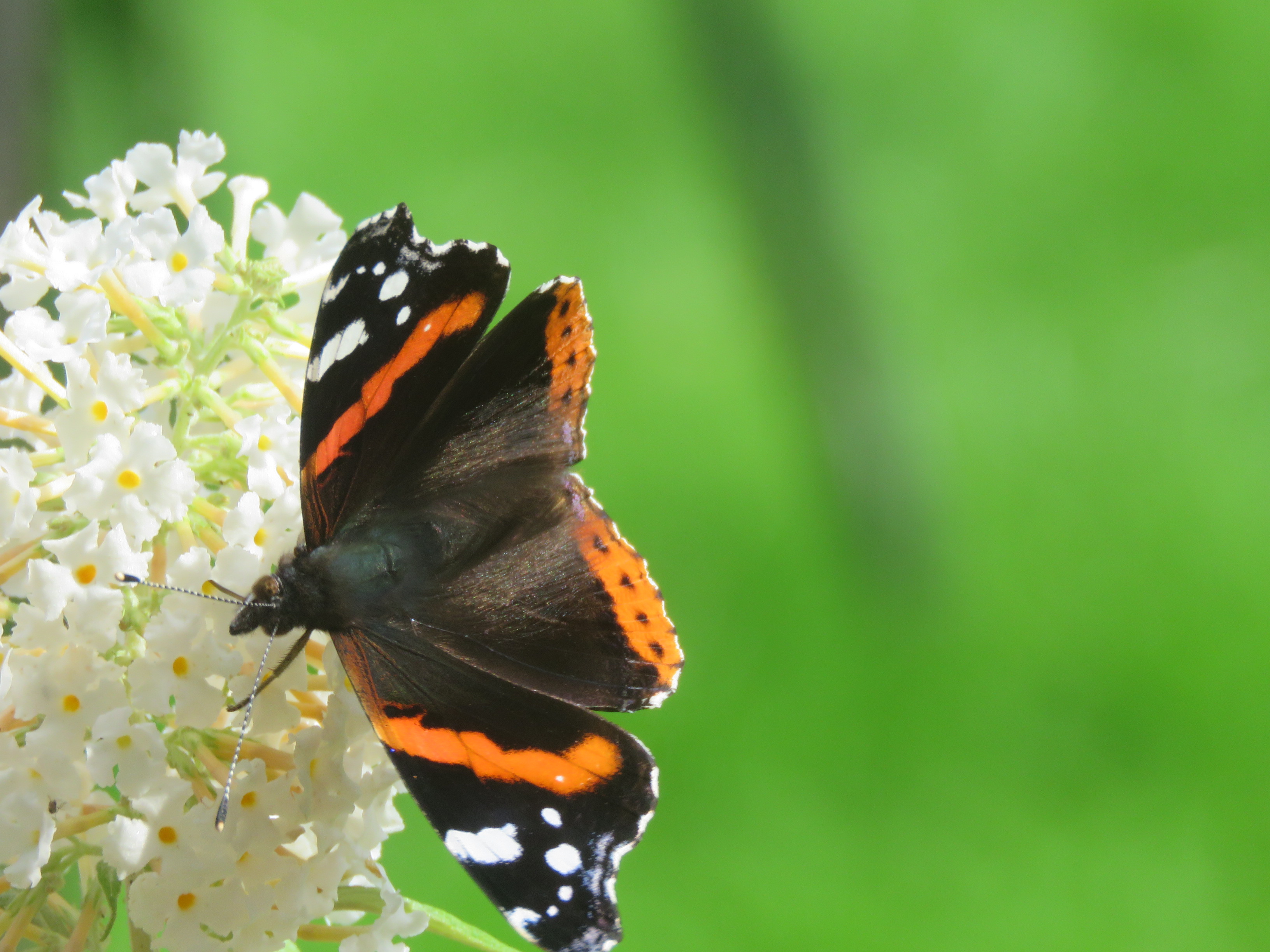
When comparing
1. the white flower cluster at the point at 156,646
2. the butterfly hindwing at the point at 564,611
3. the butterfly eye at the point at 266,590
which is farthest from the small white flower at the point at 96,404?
the butterfly hindwing at the point at 564,611

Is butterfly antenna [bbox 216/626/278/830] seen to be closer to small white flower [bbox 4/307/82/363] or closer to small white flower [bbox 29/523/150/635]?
small white flower [bbox 29/523/150/635]

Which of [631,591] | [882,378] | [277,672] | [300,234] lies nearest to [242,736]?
[277,672]

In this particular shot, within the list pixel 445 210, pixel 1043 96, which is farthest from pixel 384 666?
pixel 1043 96

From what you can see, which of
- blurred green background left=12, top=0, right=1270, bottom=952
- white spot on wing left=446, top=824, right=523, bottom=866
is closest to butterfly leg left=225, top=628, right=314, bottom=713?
white spot on wing left=446, top=824, right=523, bottom=866

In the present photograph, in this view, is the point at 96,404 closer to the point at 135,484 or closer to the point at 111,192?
the point at 135,484

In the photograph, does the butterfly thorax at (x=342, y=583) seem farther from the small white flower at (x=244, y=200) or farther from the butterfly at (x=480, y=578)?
the small white flower at (x=244, y=200)

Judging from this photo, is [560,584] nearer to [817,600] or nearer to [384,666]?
[384,666]
